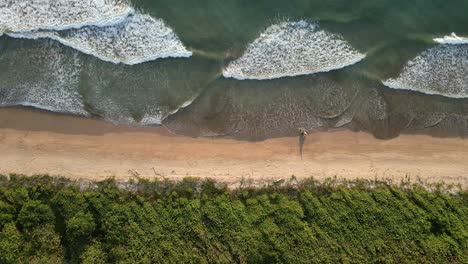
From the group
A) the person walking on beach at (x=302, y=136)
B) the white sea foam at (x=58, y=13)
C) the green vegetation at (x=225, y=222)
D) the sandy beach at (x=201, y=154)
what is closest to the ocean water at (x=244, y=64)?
the white sea foam at (x=58, y=13)

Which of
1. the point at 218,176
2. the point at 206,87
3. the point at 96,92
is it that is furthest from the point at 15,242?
the point at 206,87

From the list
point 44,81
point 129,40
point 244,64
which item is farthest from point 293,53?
point 44,81

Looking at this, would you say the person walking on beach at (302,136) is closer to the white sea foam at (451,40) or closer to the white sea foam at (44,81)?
the white sea foam at (451,40)

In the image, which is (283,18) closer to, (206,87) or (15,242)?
(206,87)

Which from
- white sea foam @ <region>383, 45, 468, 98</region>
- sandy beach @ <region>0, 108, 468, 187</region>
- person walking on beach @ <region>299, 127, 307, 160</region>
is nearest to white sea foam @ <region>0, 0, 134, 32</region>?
sandy beach @ <region>0, 108, 468, 187</region>

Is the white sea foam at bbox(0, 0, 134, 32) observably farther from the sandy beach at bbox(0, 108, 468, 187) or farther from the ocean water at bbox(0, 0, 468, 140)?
the sandy beach at bbox(0, 108, 468, 187)

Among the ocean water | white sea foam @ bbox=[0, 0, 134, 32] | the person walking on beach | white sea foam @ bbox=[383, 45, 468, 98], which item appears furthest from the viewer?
white sea foam @ bbox=[383, 45, 468, 98]
